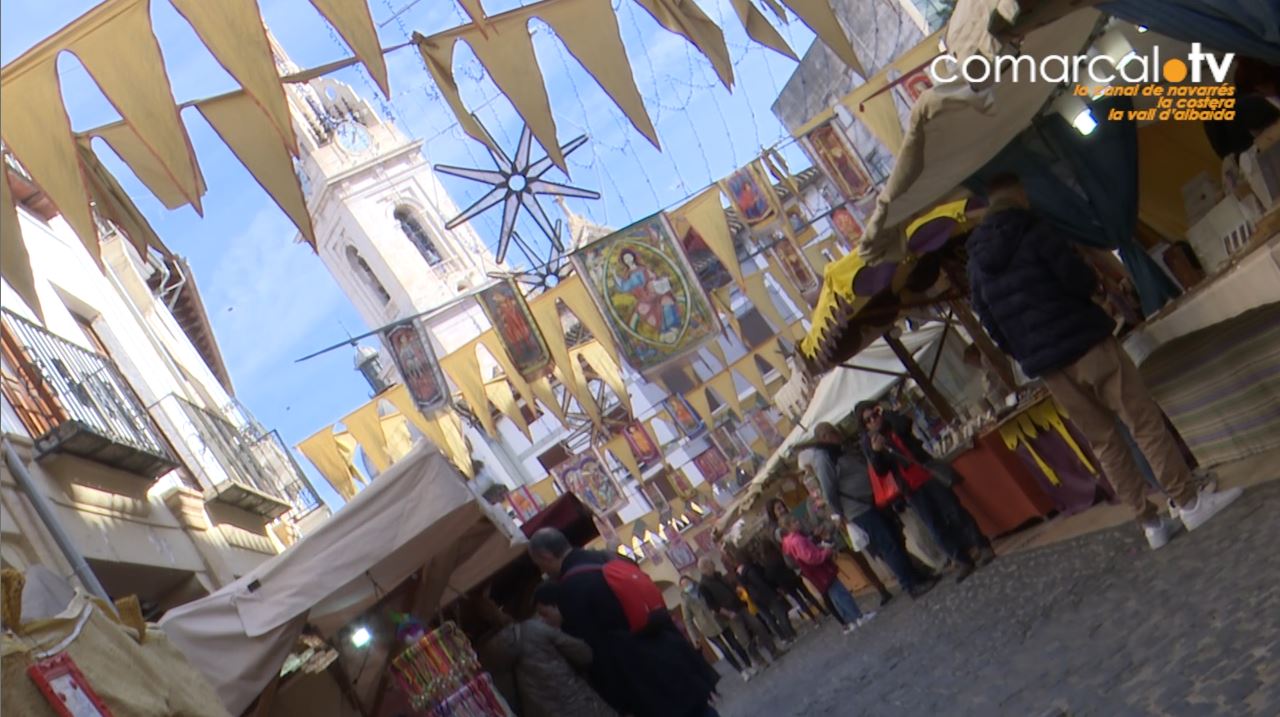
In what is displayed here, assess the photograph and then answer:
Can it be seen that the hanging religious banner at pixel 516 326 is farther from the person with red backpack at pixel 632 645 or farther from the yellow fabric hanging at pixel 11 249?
the yellow fabric hanging at pixel 11 249

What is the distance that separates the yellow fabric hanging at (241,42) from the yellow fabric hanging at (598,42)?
7.19 feet

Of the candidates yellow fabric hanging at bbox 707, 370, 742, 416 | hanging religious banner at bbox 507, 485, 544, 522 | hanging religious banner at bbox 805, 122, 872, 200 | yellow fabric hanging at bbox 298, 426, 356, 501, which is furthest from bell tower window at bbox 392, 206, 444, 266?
hanging religious banner at bbox 805, 122, 872, 200

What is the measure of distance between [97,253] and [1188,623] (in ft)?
18.8

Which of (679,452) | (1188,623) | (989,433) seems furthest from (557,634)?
(679,452)

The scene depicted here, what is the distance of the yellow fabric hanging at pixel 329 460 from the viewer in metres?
27.1

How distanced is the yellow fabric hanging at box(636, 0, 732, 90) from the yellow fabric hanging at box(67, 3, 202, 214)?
139 inches

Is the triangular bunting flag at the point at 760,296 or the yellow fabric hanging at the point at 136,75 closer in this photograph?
the yellow fabric hanging at the point at 136,75

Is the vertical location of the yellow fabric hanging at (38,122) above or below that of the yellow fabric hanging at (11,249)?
above

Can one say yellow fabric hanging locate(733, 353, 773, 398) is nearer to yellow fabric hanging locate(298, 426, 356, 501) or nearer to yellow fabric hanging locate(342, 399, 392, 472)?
yellow fabric hanging locate(342, 399, 392, 472)

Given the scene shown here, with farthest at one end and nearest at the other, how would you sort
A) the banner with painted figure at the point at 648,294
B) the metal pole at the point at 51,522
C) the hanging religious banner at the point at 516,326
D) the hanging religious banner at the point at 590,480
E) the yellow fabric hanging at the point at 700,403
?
the hanging religious banner at the point at 590,480 < the yellow fabric hanging at the point at 700,403 < the hanging religious banner at the point at 516,326 < the banner with painted figure at the point at 648,294 < the metal pole at the point at 51,522

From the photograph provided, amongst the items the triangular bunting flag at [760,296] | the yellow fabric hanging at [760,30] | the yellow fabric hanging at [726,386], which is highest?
the yellow fabric hanging at [760,30]

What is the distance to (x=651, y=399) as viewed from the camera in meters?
73.9

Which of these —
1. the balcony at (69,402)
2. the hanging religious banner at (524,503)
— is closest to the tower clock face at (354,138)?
the hanging religious banner at (524,503)

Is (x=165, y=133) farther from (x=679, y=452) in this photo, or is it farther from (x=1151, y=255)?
(x=679, y=452)
